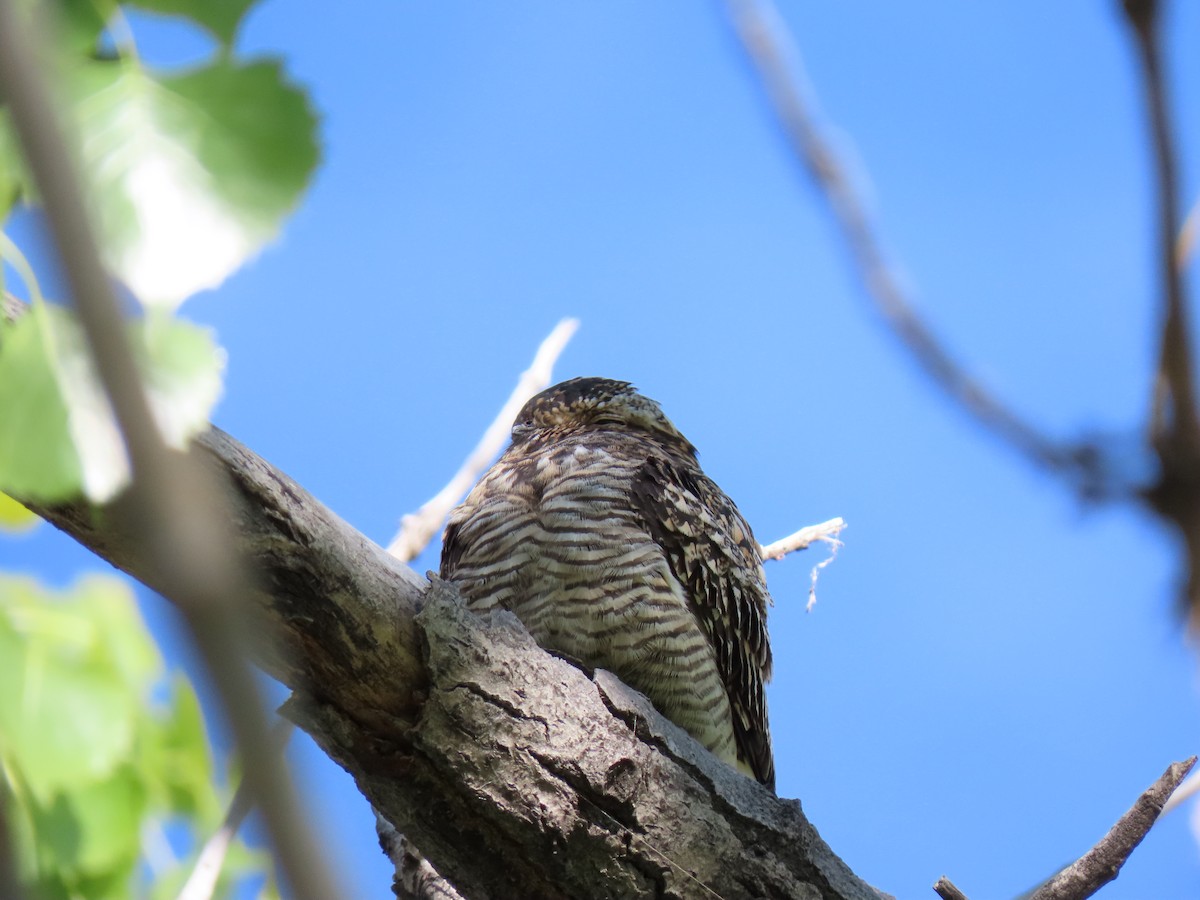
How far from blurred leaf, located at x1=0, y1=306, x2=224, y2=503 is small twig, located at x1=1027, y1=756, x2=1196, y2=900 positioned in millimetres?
2332

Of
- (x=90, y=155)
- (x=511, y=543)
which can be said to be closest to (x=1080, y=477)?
(x=90, y=155)

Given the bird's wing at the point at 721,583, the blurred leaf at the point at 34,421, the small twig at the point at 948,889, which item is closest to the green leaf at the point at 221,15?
→ the blurred leaf at the point at 34,421

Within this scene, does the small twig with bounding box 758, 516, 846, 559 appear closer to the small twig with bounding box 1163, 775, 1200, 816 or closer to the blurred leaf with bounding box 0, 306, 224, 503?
the small twig with bounding box 1163, 775, 1200, 816

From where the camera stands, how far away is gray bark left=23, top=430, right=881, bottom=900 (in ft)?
8.69

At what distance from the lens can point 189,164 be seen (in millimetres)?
957

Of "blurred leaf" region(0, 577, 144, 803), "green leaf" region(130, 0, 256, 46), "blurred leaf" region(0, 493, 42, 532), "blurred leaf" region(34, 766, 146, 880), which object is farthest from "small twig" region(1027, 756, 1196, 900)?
"green leaf" region(130, 0, 256, 46)

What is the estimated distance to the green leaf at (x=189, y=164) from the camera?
2.97ft

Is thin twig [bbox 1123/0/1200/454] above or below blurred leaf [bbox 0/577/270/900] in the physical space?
above

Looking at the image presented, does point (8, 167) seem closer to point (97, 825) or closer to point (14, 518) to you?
point (97, 825)

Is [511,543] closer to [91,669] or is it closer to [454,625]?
[454,625]

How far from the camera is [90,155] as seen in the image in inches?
37.6

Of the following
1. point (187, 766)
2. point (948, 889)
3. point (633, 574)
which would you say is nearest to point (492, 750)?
point (187, 766)

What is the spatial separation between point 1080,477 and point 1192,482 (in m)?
0.05

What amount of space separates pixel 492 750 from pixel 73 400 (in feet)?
6.49
